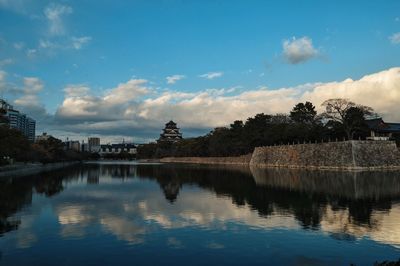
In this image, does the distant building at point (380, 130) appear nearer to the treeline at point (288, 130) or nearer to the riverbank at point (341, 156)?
the treeline at point (288, 130)

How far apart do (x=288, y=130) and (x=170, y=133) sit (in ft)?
297

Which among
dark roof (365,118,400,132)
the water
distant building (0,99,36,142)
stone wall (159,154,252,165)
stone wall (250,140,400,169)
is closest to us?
the water

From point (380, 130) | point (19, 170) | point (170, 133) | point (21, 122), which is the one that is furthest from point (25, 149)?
point (170, 133)

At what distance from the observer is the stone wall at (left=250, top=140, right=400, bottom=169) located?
48.1 m

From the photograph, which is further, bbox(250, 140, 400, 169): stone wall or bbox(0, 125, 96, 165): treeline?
bbox(0, 125, 96, 165): treeline

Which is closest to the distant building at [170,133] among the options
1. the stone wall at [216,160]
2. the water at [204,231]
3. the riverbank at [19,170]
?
the stone wall at [216,160]

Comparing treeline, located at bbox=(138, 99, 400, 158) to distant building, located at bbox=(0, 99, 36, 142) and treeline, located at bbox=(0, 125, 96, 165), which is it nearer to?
treeline, located at bbox=(0, 125, 96, 165)

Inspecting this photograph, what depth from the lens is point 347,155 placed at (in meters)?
49.0

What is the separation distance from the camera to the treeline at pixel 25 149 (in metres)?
48.2

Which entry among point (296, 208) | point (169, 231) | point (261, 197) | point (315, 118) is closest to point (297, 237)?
point (169, 231)

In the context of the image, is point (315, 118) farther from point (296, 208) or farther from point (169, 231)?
point (169, 231)

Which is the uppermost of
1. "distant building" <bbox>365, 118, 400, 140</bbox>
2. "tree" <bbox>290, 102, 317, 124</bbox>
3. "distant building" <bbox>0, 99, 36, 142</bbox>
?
"distant building" <bbox>0, 99, 36, 142</bbox>

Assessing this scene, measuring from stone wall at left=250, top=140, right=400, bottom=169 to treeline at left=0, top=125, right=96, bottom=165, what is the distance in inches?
1558

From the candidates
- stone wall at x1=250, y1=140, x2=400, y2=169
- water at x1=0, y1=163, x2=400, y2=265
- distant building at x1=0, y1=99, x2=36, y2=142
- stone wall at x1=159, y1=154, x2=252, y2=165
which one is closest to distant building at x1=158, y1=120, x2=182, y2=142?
stone wall at x1=159, y1=154, x2=252, y2=165
